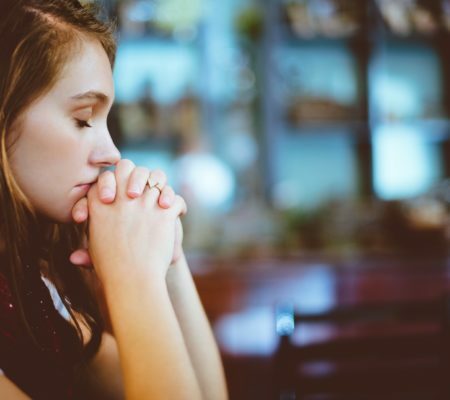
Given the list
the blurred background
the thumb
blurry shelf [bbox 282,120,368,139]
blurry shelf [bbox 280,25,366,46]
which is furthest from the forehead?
blurry shelf [bbox 280,25,366,46]

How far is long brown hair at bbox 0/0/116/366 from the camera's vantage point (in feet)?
2.20

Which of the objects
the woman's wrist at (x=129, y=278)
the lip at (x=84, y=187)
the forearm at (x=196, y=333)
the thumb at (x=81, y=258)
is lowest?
the forearm at (x=196, y=333)

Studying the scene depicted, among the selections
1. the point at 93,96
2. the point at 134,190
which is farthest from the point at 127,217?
the point at 93,96

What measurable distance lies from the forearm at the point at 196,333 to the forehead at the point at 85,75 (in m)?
0.29

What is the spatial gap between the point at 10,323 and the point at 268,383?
1870 millimetres

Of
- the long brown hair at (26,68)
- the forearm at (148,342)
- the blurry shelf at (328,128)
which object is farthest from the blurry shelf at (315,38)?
the forearm at (148,342)

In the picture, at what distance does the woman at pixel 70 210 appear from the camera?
652 millimetres

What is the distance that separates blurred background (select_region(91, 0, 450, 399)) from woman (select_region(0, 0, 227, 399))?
194cm

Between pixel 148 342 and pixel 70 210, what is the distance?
197 millimetres

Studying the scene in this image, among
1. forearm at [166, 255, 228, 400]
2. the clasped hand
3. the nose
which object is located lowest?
forearm at [166, 255, 228, 400]

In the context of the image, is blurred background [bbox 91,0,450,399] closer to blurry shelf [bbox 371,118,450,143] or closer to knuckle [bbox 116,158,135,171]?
blurry shelf [bbox 371,118,450,143]

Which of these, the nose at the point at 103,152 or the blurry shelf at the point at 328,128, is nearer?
the nose at the point at 103,152

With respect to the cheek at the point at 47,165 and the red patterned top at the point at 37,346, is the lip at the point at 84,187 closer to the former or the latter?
the cheek at the point at 47,165

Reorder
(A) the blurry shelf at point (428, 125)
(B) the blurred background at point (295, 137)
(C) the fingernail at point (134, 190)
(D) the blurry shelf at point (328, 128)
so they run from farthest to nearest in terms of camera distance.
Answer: (A) the blurry shelf at point (428, 125)
(D) the blurry shelf at point (328, 128)
(B) the blurred background at point (295, 137)
(C) the fingernail at point (134, 190)
